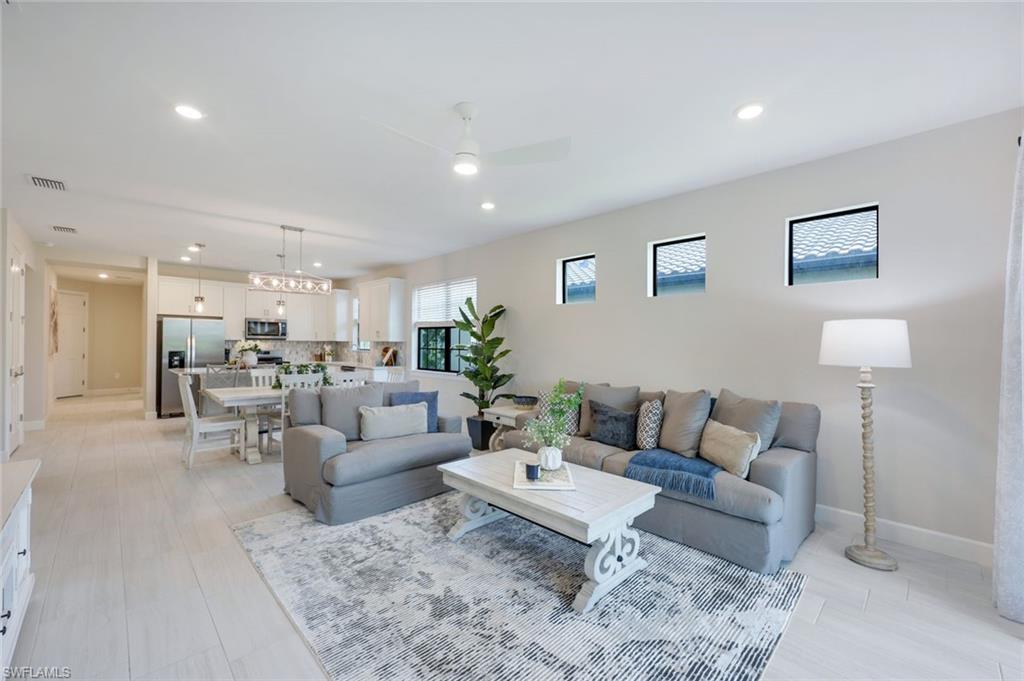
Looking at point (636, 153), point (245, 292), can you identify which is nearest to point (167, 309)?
point (245, 292)

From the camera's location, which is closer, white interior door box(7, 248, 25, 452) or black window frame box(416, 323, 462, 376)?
white interior door box(7, 248, 25, 452)

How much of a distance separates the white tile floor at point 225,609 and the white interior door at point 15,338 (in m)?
2.27

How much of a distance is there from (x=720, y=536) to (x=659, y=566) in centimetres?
44

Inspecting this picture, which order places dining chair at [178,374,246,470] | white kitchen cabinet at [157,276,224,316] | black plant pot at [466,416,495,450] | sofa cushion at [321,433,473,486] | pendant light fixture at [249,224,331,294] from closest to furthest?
sofa cushion at [321,433,473,486] → dining chair at [178,374,246,470] → pendant light fixture at [249,224,331,294] → black plant pot at [466,416,495,450] → white kitchen cabinet at [157,276,224,316]

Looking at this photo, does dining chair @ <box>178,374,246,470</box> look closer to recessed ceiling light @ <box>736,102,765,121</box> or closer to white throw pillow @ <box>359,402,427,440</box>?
white throw pillow @ <box>359,402,427,440</box>

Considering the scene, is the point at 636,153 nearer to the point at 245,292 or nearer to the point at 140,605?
the point at 140,605

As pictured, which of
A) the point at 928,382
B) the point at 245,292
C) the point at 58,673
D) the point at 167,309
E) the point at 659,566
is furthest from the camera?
the point at 245,292

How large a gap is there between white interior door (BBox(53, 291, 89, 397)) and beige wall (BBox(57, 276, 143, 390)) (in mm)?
112

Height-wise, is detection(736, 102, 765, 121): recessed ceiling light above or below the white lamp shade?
above

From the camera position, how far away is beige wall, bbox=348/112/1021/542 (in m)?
2.64

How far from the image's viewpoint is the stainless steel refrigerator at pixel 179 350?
7.11 meters

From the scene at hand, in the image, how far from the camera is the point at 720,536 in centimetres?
266

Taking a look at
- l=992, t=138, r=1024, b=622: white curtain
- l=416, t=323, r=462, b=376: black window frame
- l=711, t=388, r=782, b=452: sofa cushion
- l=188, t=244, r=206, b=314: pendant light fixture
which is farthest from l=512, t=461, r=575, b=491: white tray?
l=188, t=244, r=206, b=314: pendant light fixture

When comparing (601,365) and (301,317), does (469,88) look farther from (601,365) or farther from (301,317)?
(301,317)
